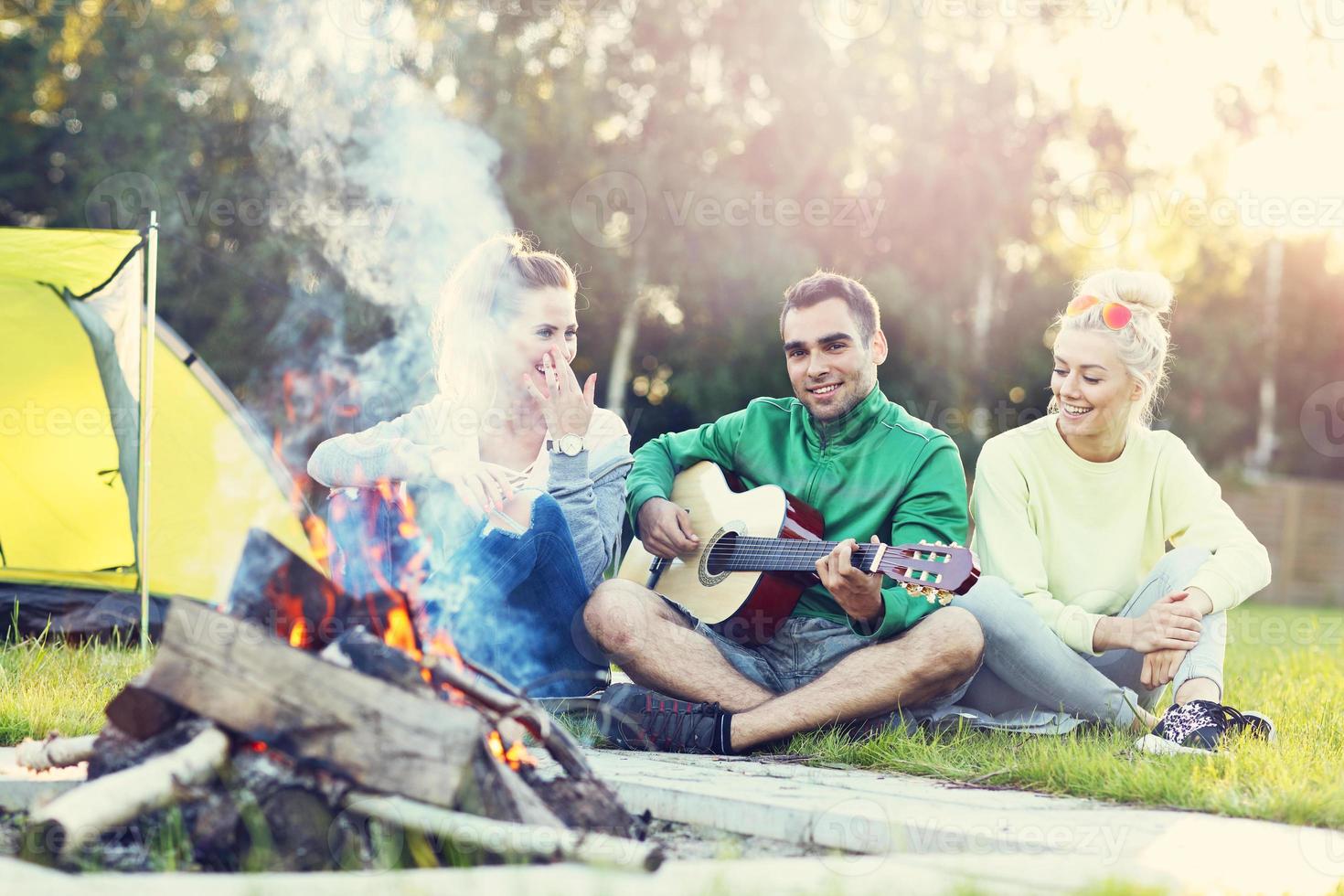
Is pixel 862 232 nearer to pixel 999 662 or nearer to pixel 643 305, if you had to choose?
pixel 643 305

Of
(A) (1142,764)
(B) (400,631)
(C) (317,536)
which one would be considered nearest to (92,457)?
(C) (317,536)

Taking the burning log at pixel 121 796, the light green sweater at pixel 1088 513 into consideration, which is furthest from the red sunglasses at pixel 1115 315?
the burning log at pixel 121 796

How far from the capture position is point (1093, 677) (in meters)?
3.46

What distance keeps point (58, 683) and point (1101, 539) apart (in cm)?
321

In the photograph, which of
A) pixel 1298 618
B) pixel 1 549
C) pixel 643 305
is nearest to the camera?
pixel 1 549

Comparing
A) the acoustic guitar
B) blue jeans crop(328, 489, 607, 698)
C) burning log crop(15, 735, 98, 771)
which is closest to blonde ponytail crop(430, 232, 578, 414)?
blue jeans crop(328, 489, 607, 698)

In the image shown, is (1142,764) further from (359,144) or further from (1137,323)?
(359,144)

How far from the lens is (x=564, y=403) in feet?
11.8

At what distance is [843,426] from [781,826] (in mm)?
1583

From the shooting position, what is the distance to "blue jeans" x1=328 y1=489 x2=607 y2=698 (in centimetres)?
346

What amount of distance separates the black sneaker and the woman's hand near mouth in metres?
0.79

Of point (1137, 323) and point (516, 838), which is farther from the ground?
point (1137, 323)

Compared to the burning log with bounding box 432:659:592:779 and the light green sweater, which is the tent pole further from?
the light green sweater

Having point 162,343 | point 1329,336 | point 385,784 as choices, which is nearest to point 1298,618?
point 162,343
